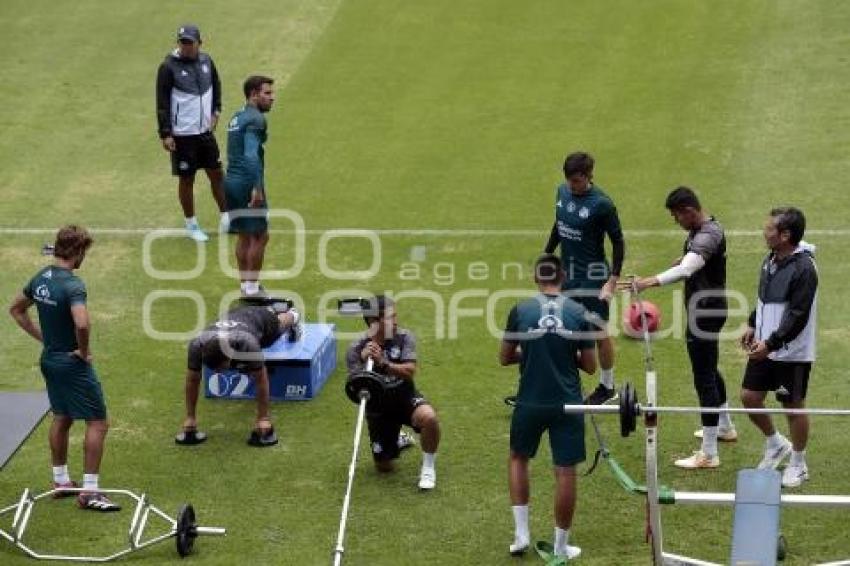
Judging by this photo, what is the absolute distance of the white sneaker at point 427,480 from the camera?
12.5 m

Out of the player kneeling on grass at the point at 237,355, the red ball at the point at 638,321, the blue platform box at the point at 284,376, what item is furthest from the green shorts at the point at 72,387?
the red ball at the point at 638,321

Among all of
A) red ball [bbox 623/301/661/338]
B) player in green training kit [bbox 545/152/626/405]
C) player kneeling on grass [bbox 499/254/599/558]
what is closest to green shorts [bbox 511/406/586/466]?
player kneeling on grass [bbox 499/254/599/558]

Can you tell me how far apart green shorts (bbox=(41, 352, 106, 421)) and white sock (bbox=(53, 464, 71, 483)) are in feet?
1.50

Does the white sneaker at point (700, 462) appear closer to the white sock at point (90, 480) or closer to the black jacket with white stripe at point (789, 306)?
the black jacket with white stripe at point (789, 306)

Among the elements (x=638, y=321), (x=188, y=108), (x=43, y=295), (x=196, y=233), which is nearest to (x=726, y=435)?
(x=638, y=321)

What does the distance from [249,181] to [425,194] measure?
3.43 meters

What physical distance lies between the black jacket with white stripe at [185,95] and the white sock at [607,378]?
5.99 metres

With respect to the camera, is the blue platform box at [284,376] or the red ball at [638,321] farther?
the red ball at [638,321]

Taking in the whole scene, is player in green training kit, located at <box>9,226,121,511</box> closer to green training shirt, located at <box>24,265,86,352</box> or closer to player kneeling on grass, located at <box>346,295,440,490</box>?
green training shirt, located at <box>24,265,86,352</box>

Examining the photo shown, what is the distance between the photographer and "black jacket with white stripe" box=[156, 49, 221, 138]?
1758 cm

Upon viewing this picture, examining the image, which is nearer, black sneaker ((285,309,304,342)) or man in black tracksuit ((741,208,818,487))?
man in black tracksuit ((741,208,818,487))

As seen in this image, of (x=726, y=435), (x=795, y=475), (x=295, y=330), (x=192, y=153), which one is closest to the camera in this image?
(x=795, y=475)

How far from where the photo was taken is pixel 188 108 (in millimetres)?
17688

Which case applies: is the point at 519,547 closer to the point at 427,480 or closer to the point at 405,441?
the point at 427,480
